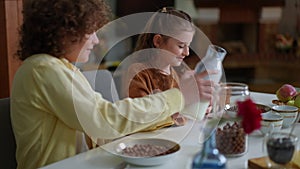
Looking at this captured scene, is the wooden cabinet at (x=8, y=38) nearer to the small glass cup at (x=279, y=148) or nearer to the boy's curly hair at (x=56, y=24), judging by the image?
the boy's curly hair at (x=56, y=24)

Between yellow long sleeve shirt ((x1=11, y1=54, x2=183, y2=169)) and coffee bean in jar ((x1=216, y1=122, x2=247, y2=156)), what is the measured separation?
0.50ft

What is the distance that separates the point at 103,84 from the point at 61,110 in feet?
2.02

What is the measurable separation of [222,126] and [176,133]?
0.73 ft

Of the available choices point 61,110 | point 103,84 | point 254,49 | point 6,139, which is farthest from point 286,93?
point 254,49

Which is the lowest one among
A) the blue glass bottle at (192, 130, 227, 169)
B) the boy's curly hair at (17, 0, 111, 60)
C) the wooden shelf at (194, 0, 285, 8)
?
the blue glass bottle at (192, 130, 227, 169)

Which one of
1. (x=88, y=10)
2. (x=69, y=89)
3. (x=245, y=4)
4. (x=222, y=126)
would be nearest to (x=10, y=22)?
(x=88, y=10)

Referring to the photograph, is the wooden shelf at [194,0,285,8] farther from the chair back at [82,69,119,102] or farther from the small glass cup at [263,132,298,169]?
the small glass cup at [263,132,298,169]

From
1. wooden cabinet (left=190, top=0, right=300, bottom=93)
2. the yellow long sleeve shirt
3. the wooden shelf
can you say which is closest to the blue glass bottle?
the yellow long sleeve shirt

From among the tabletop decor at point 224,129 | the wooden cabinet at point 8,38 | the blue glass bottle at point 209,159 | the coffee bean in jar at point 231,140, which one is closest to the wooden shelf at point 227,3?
the wooden cabinet at point 8,38

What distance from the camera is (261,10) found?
184 inches

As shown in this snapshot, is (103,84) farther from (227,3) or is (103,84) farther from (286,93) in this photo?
(227,3)

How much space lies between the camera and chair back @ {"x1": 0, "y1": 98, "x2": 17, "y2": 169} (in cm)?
135

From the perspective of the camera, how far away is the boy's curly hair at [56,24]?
1173 mm

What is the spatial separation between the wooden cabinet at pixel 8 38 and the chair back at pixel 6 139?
2.83ft
